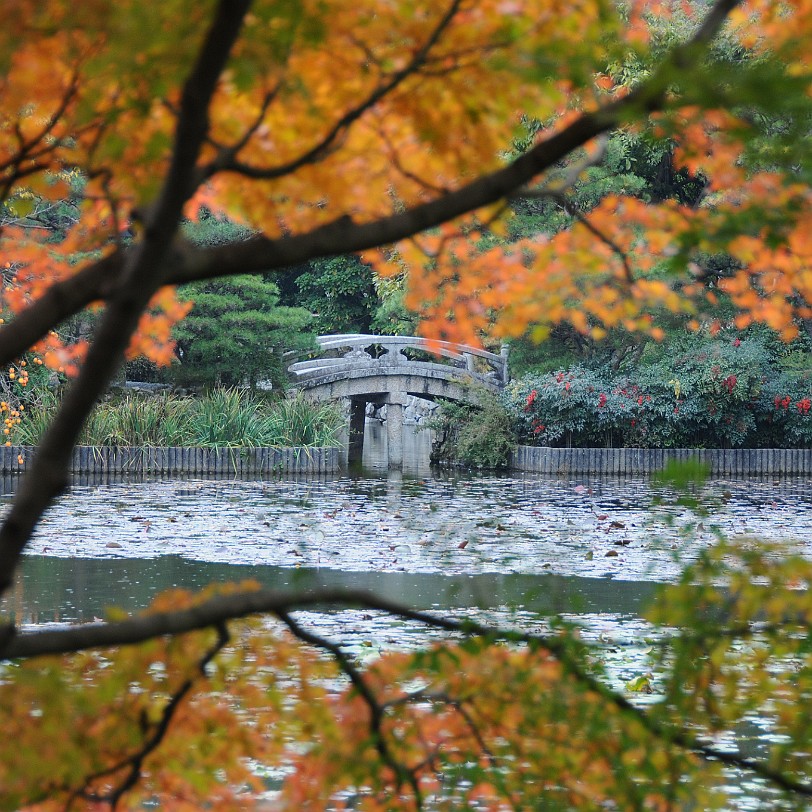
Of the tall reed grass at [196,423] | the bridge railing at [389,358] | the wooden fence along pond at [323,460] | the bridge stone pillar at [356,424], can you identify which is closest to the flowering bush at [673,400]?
the wooden fence along pond at [323,460]

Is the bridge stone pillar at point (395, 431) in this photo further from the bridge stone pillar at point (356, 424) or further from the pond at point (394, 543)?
the pond at point (394, 543)

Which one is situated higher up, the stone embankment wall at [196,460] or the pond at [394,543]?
the stone embankment wall at [196,460]

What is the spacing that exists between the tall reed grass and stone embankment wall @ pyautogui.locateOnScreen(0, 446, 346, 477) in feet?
0.72

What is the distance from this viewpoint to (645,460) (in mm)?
19922

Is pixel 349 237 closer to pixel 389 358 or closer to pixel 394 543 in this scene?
pixel 394 543

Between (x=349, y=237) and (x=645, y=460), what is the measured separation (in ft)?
59.5

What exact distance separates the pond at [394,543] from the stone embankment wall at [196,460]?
42.0 inches

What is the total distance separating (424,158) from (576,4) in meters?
0.44

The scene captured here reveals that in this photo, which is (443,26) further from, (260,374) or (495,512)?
(260,374)

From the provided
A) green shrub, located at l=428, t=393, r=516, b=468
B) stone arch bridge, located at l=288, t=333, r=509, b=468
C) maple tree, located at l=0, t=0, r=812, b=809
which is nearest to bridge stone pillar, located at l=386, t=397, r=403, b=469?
stone arch bridge, located at l=288, t=333, r=509, b=468

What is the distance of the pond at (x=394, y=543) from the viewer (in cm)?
854

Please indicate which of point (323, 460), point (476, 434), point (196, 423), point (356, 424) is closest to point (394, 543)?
point (323, 460)

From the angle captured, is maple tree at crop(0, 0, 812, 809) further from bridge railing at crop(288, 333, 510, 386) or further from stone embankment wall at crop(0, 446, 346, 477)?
bridge railing at crop(288, 333, 510, 386)

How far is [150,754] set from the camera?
2.63 m
